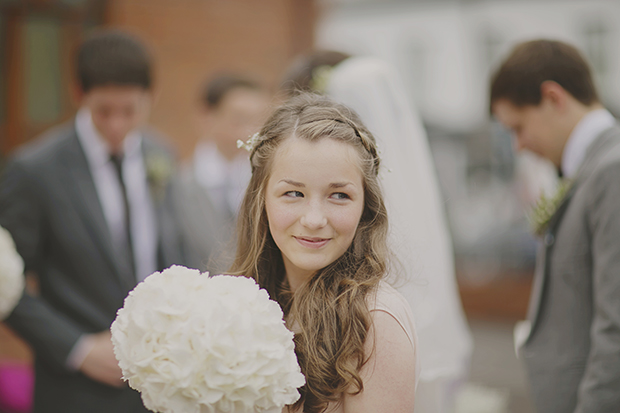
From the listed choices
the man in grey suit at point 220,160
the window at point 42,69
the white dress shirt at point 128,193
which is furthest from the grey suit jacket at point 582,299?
the window at point 42,69

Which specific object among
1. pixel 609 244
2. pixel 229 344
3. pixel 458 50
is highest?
pixel 229 344

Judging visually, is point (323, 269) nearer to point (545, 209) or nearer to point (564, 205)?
point (564, 205)

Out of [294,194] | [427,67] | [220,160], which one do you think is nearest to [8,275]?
[294,194]

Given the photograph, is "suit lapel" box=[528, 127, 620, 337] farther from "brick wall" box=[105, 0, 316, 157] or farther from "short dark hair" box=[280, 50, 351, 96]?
"brick wall" box=[105, 0, 316, 157]

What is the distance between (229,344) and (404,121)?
2107 millimetres

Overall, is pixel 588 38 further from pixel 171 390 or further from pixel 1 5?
pixel 171 390

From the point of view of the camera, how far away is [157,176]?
12.4ft

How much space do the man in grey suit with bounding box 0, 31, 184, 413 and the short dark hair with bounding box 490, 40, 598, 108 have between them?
2.11 m

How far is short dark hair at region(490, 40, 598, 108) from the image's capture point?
298 centimetres

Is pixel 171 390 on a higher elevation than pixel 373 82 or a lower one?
lower

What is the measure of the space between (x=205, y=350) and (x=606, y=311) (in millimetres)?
1800

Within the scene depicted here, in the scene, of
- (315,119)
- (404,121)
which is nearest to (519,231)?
(404,121)

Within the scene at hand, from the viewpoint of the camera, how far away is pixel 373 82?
125 inches

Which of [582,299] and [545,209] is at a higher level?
[545,209]
